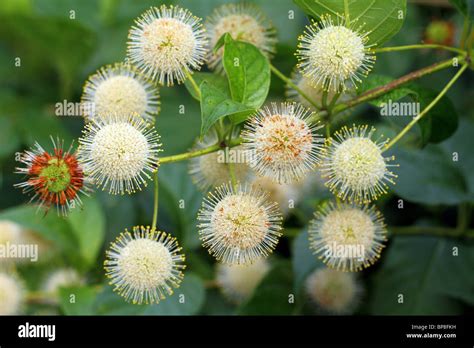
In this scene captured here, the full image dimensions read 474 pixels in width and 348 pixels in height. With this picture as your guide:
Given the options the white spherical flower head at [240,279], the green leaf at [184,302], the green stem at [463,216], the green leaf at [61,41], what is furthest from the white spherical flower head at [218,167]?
the green leaf at [61,41]

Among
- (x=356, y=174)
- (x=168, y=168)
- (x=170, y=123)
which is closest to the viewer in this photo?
(x=356, y=174)

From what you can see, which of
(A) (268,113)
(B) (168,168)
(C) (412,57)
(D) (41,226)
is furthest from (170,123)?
(A) (268,113)

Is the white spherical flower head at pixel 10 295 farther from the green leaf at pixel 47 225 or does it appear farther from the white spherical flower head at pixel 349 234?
the white spherical flower head at pixel 349 234

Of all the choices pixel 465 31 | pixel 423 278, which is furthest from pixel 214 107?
pixel 423 278

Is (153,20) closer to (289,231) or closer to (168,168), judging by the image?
(168,168)

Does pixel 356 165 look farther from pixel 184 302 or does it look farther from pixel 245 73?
pixel 184 302

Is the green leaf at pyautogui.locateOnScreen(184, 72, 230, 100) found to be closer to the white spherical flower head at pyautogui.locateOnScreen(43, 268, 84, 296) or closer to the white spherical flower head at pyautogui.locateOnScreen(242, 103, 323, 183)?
the white spherical flower head at pyautogui.locateOnScreen(242, 103, 323, 183)
